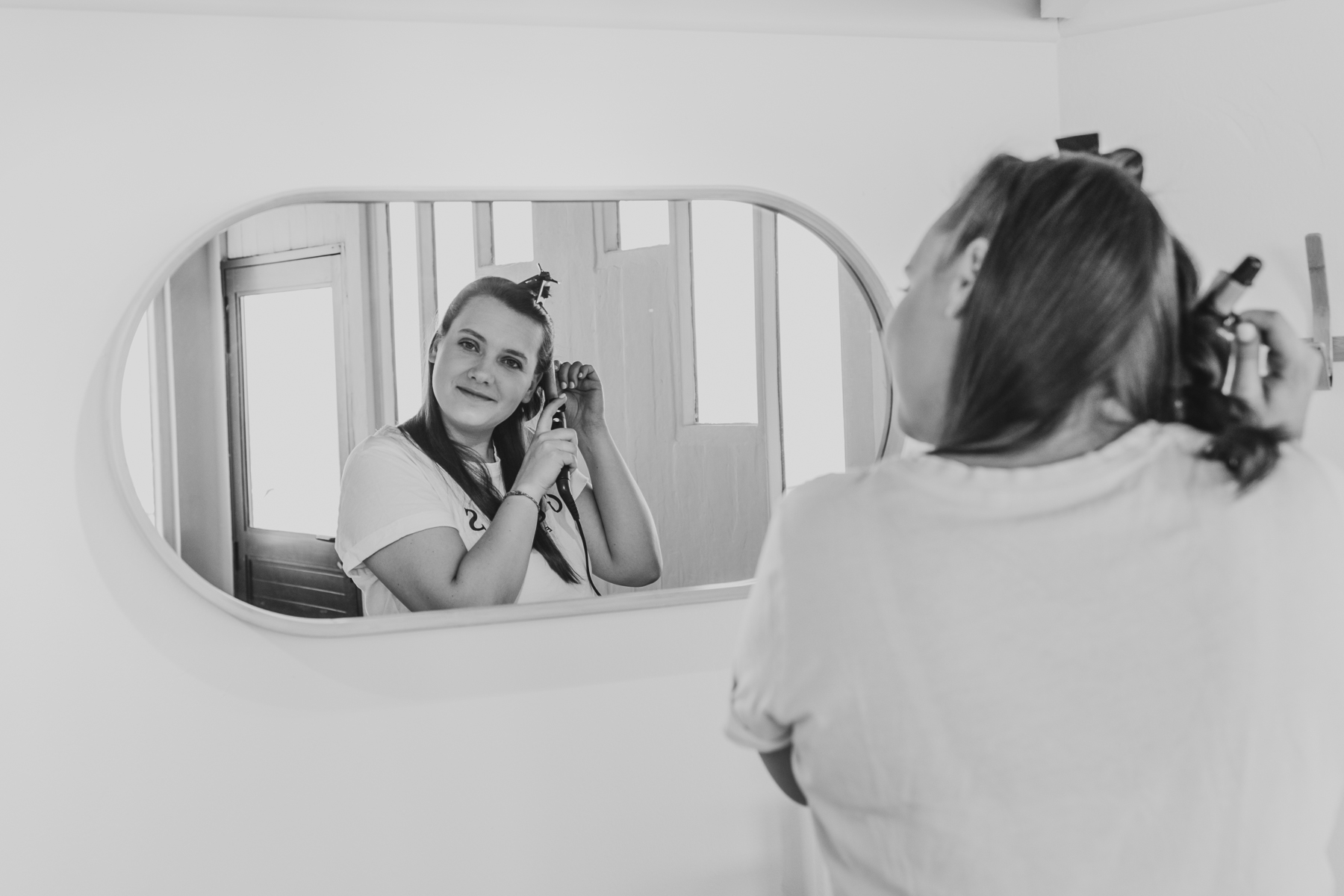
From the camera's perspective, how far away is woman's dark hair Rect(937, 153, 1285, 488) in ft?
2.24

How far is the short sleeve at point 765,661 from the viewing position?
0.68 metres

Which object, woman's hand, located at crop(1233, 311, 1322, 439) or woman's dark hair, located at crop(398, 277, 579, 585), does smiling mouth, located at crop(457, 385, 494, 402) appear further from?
woman's hand, located at crop(1233, 311, 1322, 439)

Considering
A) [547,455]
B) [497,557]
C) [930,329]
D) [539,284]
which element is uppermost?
[539,284]

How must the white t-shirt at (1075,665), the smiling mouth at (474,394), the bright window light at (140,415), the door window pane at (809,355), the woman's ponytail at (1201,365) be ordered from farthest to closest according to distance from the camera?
1. the door window pane at (809,355)
2. the smiling mouth at (474,394)
3. the bright window light at (140,415)
4. the woman's ponytail at (1201,365)
5. the white t-shirt at (1075,665)

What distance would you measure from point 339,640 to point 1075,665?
1012mm

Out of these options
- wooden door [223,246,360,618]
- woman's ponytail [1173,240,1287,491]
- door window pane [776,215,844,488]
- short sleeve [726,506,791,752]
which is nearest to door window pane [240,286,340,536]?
wooden door [223,246,360,618]

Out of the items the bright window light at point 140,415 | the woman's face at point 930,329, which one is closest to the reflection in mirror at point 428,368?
the bright window light at point 140,415

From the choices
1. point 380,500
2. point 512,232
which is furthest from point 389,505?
point 512,232

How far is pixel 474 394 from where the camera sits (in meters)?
1.39

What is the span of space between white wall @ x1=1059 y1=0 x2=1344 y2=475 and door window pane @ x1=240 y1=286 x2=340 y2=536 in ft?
3.59

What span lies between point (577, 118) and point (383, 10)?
11.0 inches

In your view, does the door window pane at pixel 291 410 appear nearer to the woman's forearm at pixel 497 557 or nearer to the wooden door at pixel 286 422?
the wooden door at pixel 286 422

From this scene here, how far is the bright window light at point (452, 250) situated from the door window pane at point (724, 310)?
302mm

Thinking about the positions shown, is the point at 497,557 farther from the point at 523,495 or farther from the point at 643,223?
the point at 643,223
